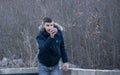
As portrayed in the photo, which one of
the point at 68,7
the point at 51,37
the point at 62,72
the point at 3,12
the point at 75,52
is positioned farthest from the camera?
the point at 3,12

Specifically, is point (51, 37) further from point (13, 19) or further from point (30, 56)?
point (13, 19)

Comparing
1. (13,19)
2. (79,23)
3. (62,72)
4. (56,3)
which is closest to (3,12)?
(13,19)

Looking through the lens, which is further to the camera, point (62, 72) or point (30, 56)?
point (30, 56)

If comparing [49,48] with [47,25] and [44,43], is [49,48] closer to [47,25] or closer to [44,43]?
[44,43]

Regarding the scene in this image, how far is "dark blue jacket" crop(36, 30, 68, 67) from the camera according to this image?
7906mm

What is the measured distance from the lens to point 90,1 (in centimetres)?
1309

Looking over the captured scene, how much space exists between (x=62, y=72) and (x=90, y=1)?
4.58 metres

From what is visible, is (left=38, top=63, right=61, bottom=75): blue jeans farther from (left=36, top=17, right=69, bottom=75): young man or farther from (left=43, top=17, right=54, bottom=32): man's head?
(left=43, top=17, right=54, bottom=32): man's head

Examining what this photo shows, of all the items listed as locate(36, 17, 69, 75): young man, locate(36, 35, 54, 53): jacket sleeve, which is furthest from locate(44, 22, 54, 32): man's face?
locate(36, 35, 54, 53): jacket sleeve

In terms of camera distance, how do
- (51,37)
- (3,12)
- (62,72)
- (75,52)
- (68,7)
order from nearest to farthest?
(51,37), (62,72), (75,52), (68,7), (3,12)

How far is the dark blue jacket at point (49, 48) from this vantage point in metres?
7.91

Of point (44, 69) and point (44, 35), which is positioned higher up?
point (44, 35)

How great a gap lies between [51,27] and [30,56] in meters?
4.71

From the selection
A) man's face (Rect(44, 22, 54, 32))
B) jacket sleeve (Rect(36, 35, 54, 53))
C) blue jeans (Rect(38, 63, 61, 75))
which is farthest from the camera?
blue jeans (Rect(38, 63, 61, 75))
